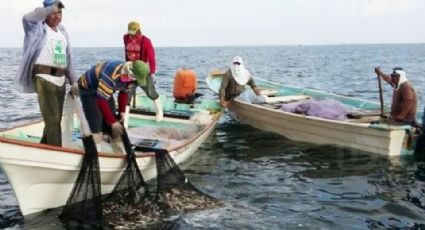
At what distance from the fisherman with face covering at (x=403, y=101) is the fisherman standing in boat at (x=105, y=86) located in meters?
6.04

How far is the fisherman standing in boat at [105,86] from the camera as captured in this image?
22.8 ft

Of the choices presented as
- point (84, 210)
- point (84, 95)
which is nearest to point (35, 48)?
point (84, 95)

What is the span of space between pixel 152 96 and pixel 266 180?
3246 mm

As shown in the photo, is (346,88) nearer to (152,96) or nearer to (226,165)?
(226,165)

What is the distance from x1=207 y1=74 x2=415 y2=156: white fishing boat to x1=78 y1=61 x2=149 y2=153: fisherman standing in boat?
5500 millimetres

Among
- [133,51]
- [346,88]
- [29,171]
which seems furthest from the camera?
[346,88]

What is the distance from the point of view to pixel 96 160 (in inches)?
267

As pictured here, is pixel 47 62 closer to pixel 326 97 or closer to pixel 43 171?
pixel 43 171

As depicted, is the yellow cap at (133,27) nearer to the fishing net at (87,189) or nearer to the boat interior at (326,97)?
the fishing net at (87,189)

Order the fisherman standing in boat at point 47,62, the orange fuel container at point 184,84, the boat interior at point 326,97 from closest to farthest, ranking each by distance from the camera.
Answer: the fisherman standing in boat at point 47,62 < the boat interior at point 326,97 < the orange fuel container at point 184,84

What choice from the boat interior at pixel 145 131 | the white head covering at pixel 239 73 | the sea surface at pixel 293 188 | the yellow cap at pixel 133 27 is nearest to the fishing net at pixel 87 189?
the sea surface at pixel 293 188

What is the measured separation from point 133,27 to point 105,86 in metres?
3.56

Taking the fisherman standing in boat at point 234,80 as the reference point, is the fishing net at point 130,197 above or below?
below

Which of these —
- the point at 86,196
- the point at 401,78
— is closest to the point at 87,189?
the point at 86,196
